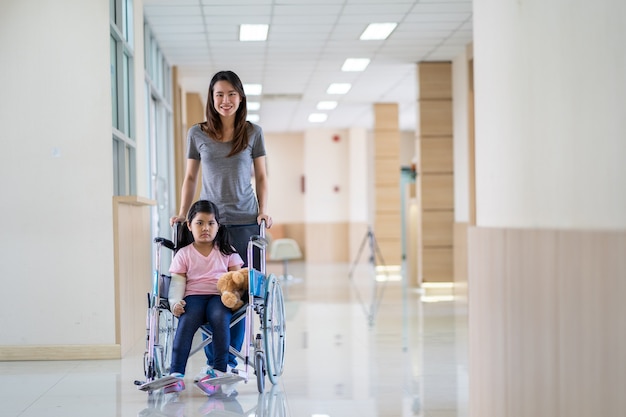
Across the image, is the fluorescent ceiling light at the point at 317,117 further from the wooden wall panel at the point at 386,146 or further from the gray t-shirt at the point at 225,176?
the gray t-shirt at the point at 225,176

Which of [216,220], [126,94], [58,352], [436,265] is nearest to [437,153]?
[436,265]

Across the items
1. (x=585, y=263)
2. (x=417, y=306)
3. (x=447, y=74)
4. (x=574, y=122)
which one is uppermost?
(x=447, y=74)

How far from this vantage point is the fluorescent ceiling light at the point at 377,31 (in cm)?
862

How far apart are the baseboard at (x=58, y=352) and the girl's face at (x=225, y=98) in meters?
1.88

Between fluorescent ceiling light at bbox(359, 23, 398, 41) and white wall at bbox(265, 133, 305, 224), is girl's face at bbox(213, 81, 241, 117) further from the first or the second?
white wall at bbox(265, 133, 305, 224)

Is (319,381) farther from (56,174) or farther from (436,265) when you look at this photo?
(436,265)

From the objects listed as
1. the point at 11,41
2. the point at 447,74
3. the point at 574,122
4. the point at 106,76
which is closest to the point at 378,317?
the point at 106,76

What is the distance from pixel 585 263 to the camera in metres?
1.66

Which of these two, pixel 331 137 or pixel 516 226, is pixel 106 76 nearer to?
pixel 516 226

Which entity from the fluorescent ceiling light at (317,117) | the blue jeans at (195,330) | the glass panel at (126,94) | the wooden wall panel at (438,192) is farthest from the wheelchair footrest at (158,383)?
the fluorescent ceiling light at (317,117)

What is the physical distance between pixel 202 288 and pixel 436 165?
7.46m

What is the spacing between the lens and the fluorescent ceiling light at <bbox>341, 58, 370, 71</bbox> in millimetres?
10516

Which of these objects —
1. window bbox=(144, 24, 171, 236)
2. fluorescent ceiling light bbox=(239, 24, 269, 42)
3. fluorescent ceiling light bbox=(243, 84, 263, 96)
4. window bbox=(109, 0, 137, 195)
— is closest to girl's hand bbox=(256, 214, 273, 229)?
window bbox=(109, 0, 137, 195)

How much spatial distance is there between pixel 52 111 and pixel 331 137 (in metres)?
13.9
